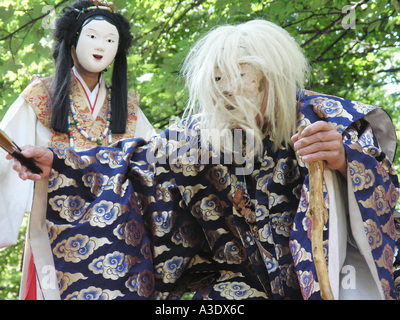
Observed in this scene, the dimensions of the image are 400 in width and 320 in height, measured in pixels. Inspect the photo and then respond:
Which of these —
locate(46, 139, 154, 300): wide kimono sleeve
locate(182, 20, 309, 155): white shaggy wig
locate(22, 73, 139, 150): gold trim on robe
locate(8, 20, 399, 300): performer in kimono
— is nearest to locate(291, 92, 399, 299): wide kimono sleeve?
locate(8, 20, 399, 300): performer in kimono

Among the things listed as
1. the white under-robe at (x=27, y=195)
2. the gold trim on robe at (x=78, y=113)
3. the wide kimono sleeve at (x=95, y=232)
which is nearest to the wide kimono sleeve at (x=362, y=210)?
the wide kimono sleeve at (x=95, y=232)

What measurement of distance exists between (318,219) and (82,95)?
176cm

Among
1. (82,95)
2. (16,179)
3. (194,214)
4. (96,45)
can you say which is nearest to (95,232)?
(194,214)

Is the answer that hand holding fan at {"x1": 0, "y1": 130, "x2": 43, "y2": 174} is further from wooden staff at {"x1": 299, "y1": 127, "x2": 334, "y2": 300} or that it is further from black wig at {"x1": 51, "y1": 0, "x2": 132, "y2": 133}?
wooden staff at {"x1": 299, "y1": 127, "x2": 334, "y2": 300}

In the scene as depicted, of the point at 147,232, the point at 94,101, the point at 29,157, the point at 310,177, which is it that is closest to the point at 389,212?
the point at 310,177

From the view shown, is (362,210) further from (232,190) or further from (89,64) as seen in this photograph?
(89,64)

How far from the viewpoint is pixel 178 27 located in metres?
5.65

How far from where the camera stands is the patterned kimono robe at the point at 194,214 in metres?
2.50

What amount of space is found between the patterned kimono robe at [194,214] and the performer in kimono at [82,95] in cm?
54

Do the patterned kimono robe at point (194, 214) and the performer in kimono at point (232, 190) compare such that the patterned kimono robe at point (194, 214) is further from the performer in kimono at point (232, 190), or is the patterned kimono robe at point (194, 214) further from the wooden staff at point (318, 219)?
the wooden staff at point (318, 219)

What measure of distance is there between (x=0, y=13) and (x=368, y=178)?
2919mm

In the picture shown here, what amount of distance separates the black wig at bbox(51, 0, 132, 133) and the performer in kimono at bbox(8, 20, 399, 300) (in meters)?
0.56
